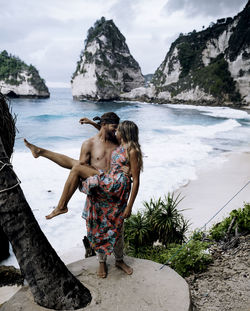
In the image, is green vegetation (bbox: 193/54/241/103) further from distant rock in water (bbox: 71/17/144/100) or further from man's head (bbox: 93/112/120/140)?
man's head (bbox: 93/112/120/140)

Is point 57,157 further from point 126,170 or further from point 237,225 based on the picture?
point 237,225

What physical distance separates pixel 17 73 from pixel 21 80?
2476mm

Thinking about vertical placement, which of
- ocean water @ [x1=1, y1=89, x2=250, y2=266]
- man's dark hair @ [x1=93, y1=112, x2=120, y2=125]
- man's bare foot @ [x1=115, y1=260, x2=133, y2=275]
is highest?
man's dark hair @ [x1=93, y1=112, x2=120, y2=125]

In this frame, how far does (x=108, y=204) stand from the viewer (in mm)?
3141

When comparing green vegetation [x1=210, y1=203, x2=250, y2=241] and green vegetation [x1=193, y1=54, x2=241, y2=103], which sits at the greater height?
green vegetation [x1=193, y1=54, x2=241, y2=103]

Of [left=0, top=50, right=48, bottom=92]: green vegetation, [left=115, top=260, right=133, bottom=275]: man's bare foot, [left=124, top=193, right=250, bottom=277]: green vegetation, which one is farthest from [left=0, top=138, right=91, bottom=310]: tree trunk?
[left=0, top=50, right=48, bottom=92]: green vegetation

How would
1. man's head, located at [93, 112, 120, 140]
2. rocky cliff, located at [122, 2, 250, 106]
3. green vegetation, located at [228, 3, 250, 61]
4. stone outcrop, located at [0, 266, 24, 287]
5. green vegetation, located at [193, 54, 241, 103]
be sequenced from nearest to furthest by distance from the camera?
man's head, located at [93, 112, 120, 140] < stone outcrop, located at [0, 266, 24, 287] < green vegetation, located at [228, 3, 250, 61] < rocky cliff, located at [122, 2, 250, 106] < green vegetation, located at [193, 54, 241, 103]

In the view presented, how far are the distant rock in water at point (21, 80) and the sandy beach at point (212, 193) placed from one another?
75773 mm

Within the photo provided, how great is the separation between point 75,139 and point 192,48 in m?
63.0

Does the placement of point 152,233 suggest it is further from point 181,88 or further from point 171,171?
point 181,88

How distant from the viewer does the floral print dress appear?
3008 mm

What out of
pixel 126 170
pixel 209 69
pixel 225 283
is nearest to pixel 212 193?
pixel 225 283

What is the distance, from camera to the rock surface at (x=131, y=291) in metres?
2.83

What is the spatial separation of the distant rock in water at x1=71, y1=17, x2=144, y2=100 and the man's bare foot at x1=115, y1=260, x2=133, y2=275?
73107 millimetres
